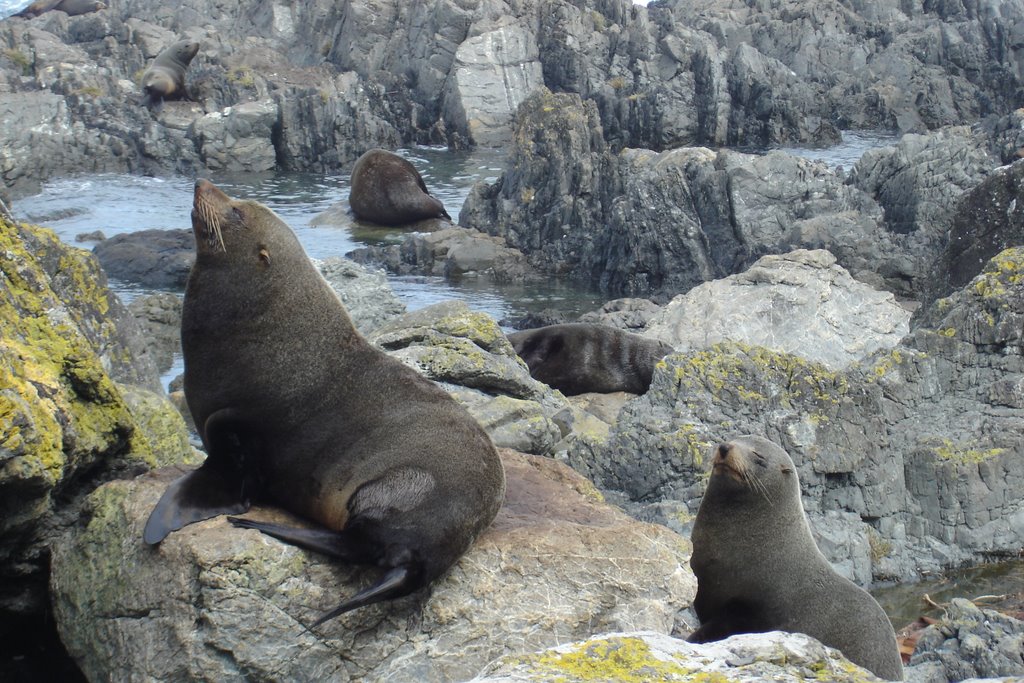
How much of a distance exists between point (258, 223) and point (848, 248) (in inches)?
590

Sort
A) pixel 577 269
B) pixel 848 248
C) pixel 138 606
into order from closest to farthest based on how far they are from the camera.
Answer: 1. pixel 138 606
2. pixel 848 248
3. pixel 577 269

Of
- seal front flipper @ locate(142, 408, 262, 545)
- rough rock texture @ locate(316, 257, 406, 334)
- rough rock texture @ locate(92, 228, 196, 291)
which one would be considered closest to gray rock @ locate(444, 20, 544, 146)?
rough rock texture @ locate(92, 228, 196, 291)

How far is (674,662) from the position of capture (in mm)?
2484

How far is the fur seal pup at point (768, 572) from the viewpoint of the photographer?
579cm

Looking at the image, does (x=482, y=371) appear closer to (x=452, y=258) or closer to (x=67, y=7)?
(x=452, y=258)

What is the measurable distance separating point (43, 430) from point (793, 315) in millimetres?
10927

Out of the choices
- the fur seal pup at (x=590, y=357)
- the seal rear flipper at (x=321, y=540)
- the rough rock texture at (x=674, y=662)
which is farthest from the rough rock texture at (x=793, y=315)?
the rough rock texture at (x=674, y=662)

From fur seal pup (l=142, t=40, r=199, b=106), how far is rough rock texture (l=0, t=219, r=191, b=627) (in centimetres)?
3066

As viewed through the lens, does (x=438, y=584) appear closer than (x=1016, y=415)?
Yes

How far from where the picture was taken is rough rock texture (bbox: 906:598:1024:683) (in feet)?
18.6

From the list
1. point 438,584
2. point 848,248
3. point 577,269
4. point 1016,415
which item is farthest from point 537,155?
point 438,584

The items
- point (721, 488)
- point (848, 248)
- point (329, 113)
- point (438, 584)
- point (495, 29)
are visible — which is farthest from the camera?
point (495, 29)

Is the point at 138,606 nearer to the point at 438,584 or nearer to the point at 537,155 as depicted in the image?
the point at 438,584

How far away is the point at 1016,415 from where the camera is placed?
8555mm
